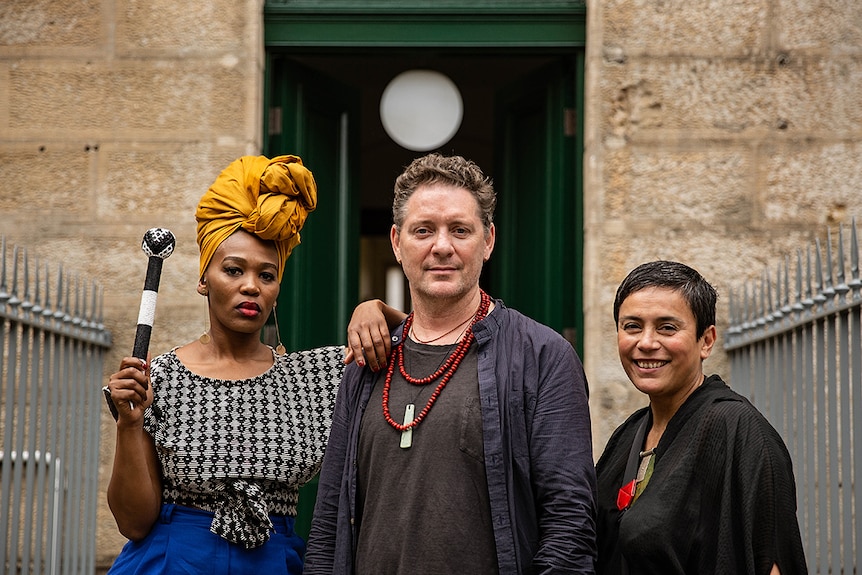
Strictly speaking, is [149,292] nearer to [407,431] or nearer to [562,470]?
[407,431]

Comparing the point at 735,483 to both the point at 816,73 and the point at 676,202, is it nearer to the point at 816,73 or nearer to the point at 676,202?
the point at 676,202

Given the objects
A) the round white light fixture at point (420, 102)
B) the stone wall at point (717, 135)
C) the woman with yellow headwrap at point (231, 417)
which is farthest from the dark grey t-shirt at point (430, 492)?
the round white light fixture at point (420, 102)

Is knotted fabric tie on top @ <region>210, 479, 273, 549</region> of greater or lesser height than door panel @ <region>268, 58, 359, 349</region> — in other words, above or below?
below

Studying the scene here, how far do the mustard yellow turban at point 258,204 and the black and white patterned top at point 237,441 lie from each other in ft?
1.16

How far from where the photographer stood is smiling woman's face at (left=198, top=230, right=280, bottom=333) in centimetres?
334

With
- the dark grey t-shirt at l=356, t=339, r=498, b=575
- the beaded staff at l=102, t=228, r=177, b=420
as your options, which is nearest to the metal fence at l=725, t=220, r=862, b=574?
the dark grey t-shirt at l=356, t=339, r=498, b=575

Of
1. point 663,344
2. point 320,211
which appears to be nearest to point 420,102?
point 320,211

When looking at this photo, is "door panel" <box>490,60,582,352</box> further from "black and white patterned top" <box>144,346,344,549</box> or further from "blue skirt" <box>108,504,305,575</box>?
"blue skirt" <box>108,504,305,575</box>

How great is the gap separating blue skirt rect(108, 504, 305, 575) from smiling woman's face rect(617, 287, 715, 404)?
114 centimetres

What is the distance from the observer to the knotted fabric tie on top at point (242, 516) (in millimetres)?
3176

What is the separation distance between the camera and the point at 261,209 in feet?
11.0

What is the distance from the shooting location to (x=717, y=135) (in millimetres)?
5512

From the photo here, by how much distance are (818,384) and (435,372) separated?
1.92 metres

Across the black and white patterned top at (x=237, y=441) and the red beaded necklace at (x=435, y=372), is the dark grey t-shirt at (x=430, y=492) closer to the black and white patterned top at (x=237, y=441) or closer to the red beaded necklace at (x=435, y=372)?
the red beaded necklace at (x=435, y=372)
